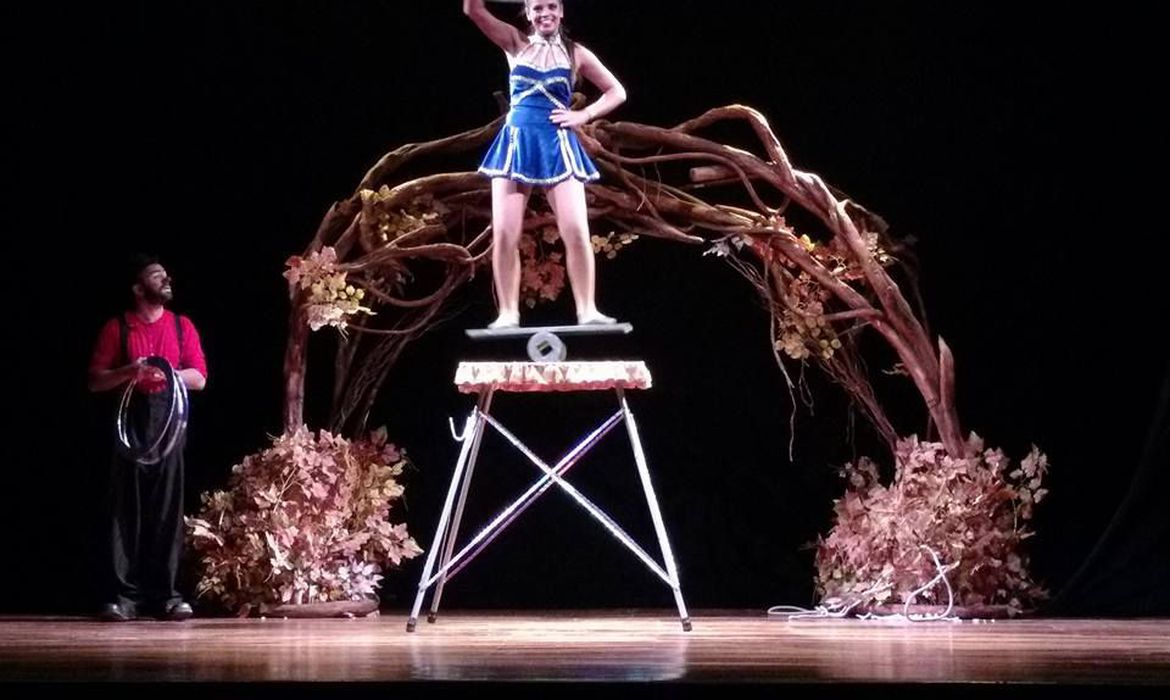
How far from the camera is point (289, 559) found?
6863 mm

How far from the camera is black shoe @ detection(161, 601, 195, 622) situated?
22.0 feet

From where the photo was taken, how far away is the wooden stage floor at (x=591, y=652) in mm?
4113

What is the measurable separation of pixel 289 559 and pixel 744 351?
1.93 metres

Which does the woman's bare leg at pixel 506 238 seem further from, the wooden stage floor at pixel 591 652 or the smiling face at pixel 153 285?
the smiling face at pixel 153 285

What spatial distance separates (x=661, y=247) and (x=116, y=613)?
248 centimetres

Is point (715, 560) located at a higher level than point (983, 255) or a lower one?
lower

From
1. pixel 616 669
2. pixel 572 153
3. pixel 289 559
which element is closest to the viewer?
pixel 616 669

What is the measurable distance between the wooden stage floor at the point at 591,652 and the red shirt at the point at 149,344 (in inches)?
37.3

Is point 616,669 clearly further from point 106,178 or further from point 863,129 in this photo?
point 106,178

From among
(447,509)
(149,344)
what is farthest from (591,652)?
(149,344)

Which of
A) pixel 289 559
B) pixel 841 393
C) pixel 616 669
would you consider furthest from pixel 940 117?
pixel 616 669

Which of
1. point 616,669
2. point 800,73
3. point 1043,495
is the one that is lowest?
point 616,669

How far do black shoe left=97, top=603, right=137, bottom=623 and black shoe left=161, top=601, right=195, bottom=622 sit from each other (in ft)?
0.42

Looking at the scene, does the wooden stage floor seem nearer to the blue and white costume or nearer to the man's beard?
the man's beard
